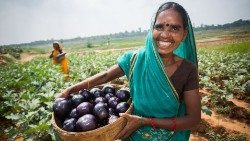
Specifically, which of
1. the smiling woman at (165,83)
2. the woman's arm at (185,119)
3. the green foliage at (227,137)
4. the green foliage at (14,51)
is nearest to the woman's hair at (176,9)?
the smiling woman at (165,83)

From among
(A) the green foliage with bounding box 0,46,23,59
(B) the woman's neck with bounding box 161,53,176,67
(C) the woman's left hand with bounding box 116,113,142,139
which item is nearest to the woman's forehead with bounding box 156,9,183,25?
(B) the woman's neck with bounding box 161,53,176,67

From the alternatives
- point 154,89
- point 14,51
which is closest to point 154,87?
point 154,89

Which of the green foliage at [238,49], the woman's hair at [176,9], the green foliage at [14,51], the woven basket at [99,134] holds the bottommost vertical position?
Result: the green foliage at [14,51]

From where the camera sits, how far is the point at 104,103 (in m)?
2.21

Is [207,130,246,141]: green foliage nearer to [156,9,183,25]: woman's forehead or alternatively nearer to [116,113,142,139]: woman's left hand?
[116,113,142,139]: woman's left hand

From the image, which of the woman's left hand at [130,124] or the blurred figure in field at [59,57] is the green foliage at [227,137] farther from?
the blurred figure in field at [59,57]

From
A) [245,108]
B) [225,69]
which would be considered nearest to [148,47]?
[245,108]

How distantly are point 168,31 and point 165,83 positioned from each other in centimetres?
36

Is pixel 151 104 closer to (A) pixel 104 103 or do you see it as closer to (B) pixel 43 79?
(A) pixel 104 103

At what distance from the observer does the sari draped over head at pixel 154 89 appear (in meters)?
1.92

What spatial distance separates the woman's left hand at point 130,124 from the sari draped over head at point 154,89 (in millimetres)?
121

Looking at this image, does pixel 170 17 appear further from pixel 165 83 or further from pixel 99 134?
pixel 99 134

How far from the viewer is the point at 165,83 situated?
1921 millimetres

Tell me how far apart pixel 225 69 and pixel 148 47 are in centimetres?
920
